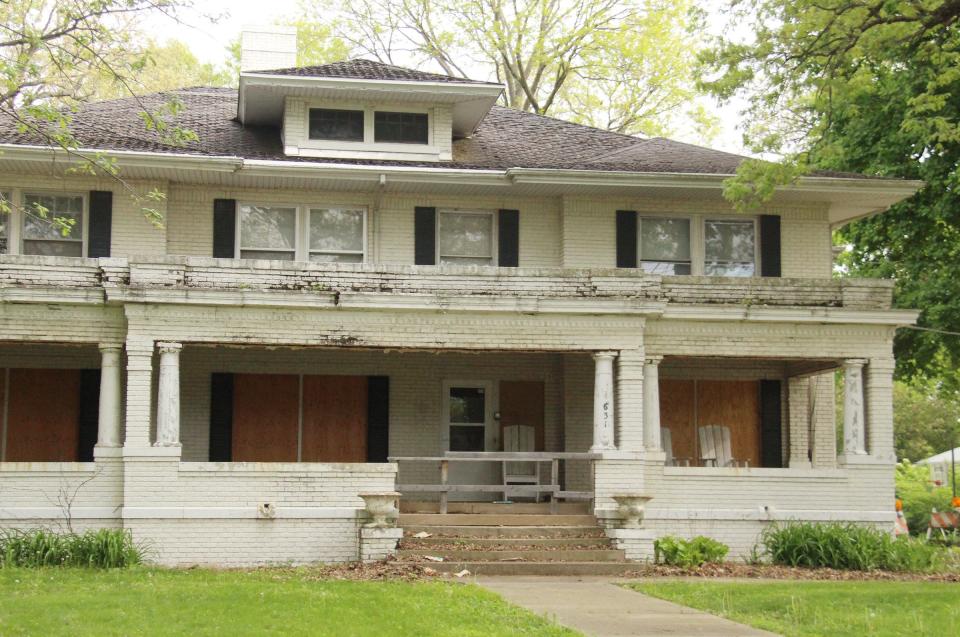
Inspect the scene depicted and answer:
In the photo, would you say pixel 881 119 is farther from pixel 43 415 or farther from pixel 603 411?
pixel 43 415

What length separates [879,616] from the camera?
43.0ft

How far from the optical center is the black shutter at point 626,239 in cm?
2222

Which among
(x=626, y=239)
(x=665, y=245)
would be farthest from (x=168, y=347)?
(x=665, y=245)

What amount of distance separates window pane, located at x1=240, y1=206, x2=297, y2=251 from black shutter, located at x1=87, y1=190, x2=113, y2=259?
224 centimetres

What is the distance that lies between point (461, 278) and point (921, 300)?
1285 cm

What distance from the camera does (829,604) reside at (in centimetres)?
1394

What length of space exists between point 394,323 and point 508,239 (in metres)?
4.00

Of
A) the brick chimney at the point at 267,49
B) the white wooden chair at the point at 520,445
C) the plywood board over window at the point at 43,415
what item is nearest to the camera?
the plywood board over window at the point at 43,415

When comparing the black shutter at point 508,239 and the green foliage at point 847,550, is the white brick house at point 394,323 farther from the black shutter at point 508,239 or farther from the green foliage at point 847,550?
the green foliage at point 847,550

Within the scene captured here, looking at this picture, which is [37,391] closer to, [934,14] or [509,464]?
[509,464]

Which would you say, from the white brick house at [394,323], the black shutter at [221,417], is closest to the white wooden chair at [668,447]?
the white brick house at [394,323]

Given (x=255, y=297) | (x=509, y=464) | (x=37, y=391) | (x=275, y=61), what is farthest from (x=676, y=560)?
(x=275, y=61)

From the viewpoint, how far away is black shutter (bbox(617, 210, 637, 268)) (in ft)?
72.9

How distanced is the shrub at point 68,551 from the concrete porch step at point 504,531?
4046 millimetres
